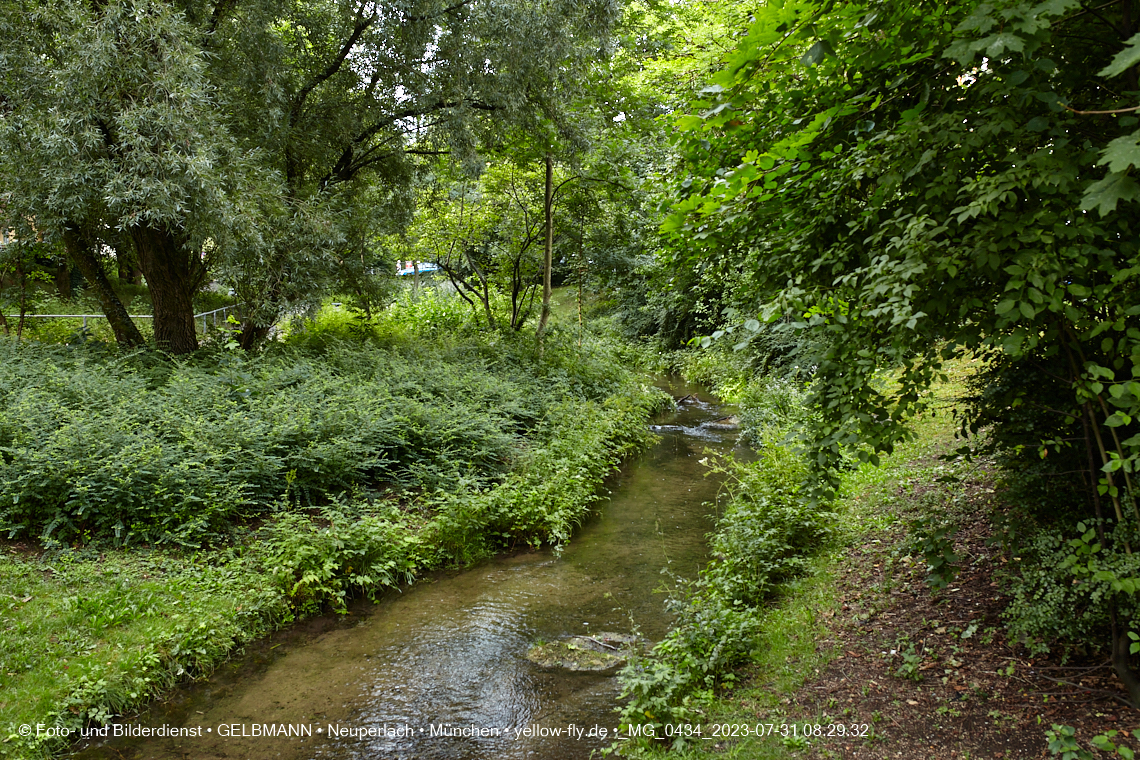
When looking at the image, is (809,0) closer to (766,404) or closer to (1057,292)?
(1057,292)

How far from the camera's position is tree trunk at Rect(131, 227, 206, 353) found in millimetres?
10758

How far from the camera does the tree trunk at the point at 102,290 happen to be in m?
10.6

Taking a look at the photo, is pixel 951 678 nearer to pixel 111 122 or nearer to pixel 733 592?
pixel 733 592

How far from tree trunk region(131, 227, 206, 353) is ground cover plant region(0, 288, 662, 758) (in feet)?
3.37

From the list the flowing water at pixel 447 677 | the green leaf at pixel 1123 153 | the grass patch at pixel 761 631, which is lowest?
the flowing water at pixel 447 677

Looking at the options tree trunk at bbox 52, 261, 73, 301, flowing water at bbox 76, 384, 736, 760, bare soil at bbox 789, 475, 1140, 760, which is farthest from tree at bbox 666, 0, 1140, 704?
tree trunk at bbox 52, 261, 73, 301

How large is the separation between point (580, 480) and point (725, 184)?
21.9ft

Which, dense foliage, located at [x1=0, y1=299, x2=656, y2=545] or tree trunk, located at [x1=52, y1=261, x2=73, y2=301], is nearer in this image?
dense foliage, located at [x1=0, y1=299, x2=656, y2=545]

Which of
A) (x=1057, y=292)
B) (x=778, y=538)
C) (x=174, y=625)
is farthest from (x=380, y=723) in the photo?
(x=1057, y=292)

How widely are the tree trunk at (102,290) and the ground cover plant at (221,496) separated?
653 millimetres

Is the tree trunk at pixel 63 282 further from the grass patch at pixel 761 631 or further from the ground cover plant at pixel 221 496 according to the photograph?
the grass patch at pixel 761 631

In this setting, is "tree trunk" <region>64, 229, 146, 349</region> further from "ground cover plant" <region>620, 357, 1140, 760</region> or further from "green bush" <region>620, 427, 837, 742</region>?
"ground cover plant" <region>620, 357, 1140, 760</region>

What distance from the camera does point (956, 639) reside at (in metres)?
3.89

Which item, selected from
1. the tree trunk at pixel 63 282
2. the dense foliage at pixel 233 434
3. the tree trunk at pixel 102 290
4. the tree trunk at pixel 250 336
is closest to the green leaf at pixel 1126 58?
the dense foliage at pixel 233 434
